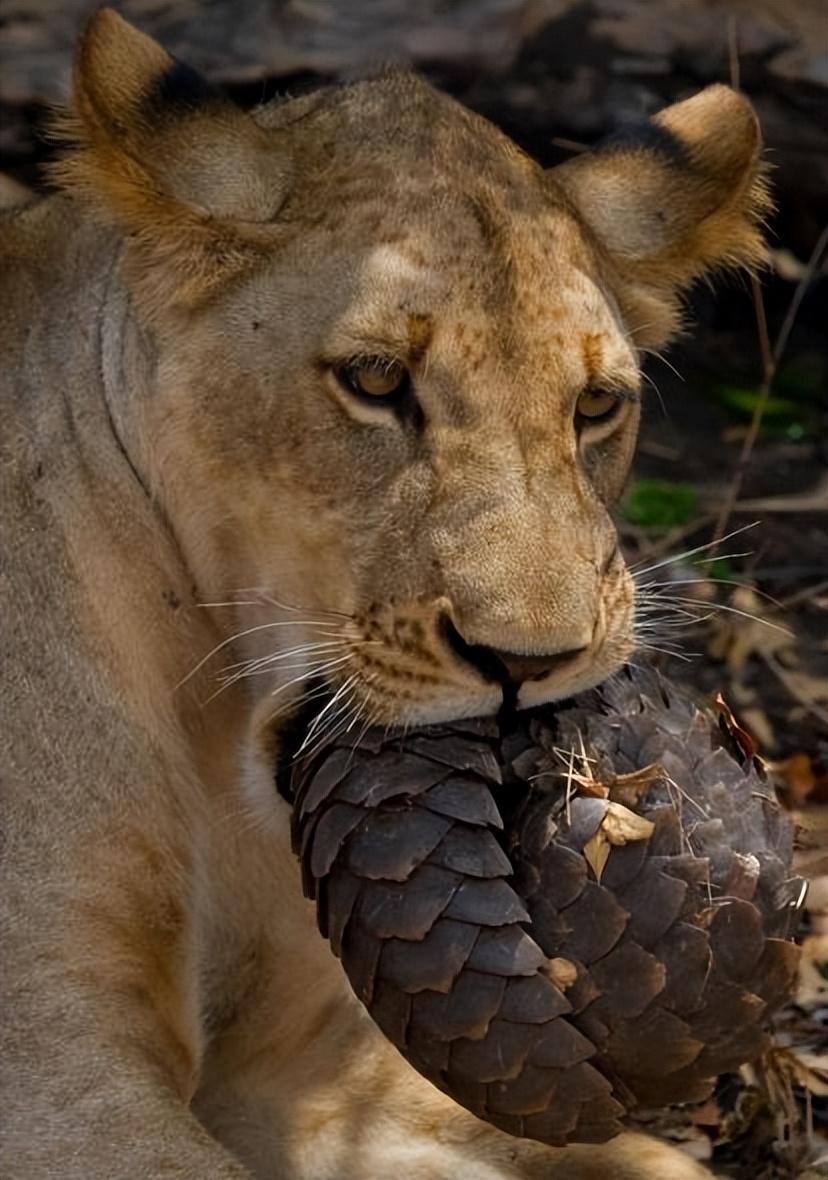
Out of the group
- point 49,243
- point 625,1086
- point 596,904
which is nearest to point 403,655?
point 596,904

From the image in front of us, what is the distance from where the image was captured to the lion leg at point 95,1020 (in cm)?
276

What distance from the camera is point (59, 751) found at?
2949mm

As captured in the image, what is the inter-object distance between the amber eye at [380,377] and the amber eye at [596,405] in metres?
0.22

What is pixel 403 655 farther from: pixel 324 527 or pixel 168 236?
pixel 168 236

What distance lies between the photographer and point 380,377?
106 inches

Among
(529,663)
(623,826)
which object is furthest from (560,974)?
(529,663)

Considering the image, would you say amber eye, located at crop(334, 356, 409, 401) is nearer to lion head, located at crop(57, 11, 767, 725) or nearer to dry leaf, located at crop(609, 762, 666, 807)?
lion head, located at crop(57, 11, 767, 725)

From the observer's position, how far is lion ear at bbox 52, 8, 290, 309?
2.83 meters

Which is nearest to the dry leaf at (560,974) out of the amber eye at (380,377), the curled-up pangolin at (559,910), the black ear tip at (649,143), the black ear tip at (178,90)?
the curled-up pangolin at (559,910)

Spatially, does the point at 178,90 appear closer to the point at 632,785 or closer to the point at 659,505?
the point at 632,785

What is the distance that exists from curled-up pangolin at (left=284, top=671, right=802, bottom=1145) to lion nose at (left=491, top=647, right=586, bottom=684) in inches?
2.9

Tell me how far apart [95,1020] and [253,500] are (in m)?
0.65

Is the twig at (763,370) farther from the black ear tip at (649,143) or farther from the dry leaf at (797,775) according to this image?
the black ear tip at (649,143)

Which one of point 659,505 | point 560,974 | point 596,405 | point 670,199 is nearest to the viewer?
point 560,974
